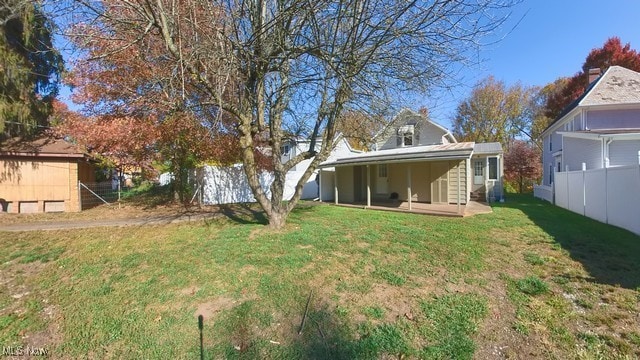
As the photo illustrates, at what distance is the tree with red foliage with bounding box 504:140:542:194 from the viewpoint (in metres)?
24.4

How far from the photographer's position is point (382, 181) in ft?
52.0

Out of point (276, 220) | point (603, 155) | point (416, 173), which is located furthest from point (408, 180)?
point (603, 155)

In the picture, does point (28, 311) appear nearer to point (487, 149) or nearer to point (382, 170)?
point (382, 170)

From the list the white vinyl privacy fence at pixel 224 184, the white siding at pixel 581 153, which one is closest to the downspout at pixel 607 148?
the white siding at pixel 581 153

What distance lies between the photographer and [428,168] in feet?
45.5

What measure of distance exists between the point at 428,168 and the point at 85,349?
43.9 ft

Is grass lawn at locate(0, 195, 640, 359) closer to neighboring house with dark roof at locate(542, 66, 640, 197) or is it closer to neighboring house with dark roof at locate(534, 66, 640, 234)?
neighboring house with dark roof at locate(534, 66, 640, 234)

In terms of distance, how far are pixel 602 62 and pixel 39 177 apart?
3764 cm

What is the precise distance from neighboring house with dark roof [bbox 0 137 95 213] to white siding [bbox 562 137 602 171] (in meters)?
Answer: 20.5

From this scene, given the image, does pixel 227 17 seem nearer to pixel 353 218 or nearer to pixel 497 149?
pixel 353 218

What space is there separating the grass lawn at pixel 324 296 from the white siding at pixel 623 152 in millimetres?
7526

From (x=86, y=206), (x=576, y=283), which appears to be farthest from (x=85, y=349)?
(x=86, y=206)

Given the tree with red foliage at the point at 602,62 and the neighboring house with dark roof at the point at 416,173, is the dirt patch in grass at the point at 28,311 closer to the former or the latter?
the neighboring house with dark roof at the point at 416,173

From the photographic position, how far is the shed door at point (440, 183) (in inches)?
525
